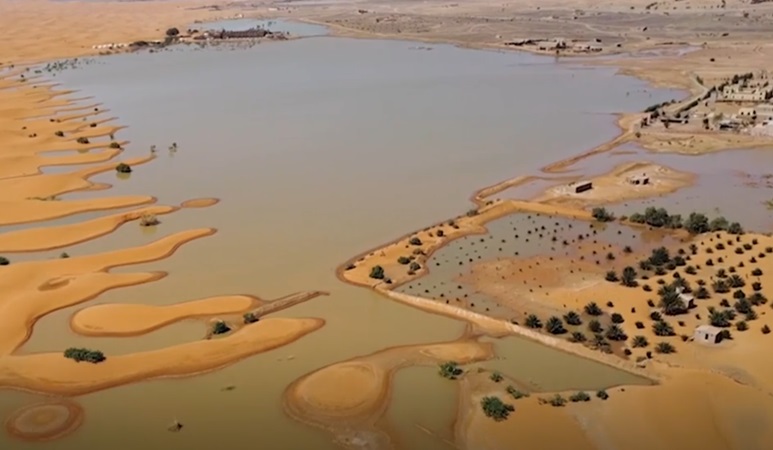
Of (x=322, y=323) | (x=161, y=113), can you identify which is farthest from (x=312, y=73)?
(x=322, y=323)

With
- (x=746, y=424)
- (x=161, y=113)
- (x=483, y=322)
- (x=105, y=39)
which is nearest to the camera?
(x=746, y=424)

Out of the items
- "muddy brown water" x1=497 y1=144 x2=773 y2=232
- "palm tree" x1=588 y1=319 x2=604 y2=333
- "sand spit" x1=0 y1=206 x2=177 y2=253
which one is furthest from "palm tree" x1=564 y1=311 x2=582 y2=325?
"sand spit" x1=0 y1=206 x2=177 y2=253

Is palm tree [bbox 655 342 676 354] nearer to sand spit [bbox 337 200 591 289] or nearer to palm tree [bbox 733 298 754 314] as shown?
palm tree [bbox 733 298 754 314]

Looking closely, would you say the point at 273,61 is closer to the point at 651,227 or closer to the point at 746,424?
the point at 651,227

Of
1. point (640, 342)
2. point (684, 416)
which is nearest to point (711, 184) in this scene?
point (640, 342)

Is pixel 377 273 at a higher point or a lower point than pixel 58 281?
higher

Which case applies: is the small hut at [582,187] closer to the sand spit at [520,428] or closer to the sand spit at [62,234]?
the sand spit at [520,428]

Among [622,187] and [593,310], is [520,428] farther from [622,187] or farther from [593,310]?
[622,187]
